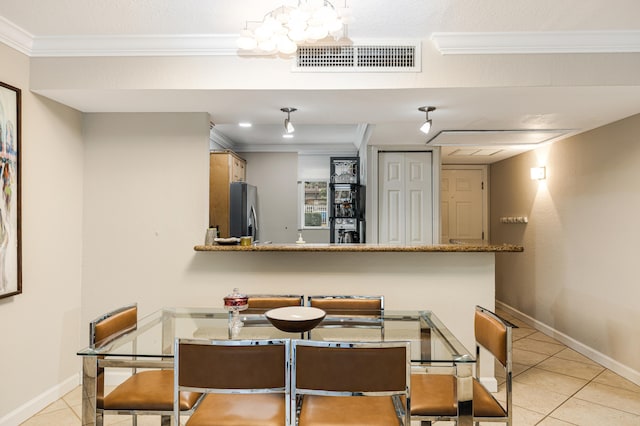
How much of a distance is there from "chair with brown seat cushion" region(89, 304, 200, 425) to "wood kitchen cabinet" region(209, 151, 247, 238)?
2.78m

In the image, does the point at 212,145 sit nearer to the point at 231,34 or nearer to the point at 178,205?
the point at 178,205

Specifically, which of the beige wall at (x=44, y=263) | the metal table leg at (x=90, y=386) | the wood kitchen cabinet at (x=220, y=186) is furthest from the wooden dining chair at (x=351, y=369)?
the wood kitchen cabinet at (x=220, y=186)

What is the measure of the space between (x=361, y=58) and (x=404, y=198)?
2.64 m

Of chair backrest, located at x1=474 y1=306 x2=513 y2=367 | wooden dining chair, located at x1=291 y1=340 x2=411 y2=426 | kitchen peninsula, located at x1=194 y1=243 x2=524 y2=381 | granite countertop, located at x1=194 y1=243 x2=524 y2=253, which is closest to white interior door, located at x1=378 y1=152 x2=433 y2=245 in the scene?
kitchen peninsula, located at x1=194 y1=243 x2=524 y2=381

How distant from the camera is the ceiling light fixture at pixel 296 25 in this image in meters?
2.00

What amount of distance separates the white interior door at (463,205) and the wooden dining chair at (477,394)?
175 inches

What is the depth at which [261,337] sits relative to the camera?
216cm

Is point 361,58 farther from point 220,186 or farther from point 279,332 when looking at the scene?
point 220,186

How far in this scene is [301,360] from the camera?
5.38 ft

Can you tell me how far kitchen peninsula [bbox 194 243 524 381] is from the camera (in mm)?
3262

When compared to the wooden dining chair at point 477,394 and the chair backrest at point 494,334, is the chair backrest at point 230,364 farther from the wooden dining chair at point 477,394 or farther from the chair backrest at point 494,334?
the chair backrest at point 494,334

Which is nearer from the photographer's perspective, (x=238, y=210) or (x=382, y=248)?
(x=382, y=248)

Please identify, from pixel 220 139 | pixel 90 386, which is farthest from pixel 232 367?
pixel 220 139

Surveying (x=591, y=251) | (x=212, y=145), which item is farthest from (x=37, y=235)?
(x=591, y=251)
